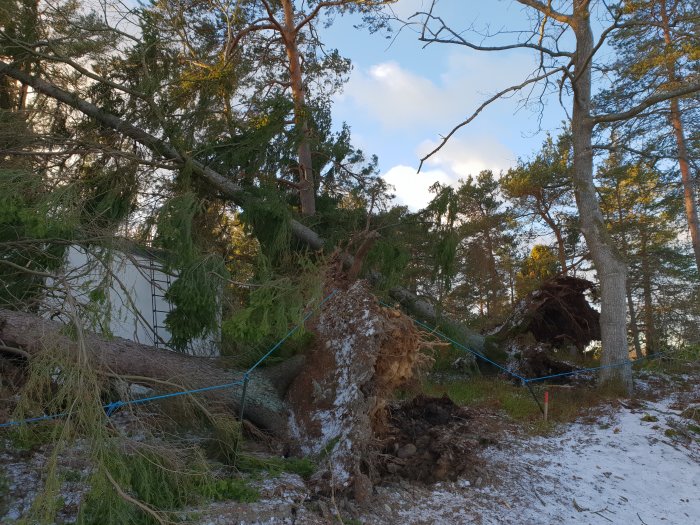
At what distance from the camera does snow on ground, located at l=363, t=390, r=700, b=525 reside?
4.11 meters

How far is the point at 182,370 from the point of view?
4.84m

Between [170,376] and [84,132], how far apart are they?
13.4ft

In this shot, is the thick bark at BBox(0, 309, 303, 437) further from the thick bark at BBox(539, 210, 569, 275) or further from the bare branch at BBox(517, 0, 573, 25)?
the thick bark at BBox(539, 210, 569, 275)

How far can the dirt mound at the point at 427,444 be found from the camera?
4.57 m

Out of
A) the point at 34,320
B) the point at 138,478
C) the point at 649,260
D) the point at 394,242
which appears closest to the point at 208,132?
the point at 394,242

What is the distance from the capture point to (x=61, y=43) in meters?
6.46

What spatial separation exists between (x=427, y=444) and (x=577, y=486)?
4.57 feet

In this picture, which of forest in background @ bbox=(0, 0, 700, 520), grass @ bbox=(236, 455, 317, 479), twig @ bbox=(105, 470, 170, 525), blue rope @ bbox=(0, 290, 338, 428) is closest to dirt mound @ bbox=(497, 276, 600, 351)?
forest in background @ bbox=(0, 0, 700, 520)

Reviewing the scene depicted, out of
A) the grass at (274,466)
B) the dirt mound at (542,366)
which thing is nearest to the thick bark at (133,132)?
the grass at (274,466)

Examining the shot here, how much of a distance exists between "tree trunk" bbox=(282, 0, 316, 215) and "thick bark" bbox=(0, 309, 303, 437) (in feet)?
13.4

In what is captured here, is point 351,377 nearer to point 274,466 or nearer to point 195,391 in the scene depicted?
point 274,466

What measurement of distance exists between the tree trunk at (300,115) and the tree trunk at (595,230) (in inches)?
171

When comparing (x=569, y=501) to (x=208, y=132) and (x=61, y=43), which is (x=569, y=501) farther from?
(x=61, y=43)

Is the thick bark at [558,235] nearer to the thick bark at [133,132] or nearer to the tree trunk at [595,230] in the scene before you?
the tree trunk at [595,230]
